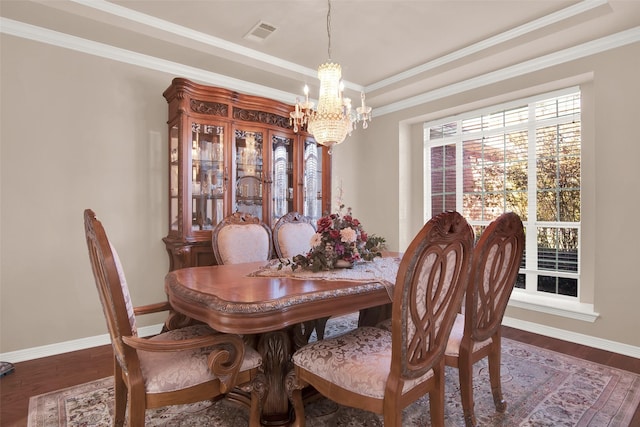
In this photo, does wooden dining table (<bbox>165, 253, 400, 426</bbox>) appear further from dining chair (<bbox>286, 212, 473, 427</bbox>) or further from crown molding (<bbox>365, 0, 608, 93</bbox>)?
crown molding (<bbox>365, 0, 608, 93</bbox>)

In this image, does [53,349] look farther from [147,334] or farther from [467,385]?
[467,385]

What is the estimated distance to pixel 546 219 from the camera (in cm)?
357

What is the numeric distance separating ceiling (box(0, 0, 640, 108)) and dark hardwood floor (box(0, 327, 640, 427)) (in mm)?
2567

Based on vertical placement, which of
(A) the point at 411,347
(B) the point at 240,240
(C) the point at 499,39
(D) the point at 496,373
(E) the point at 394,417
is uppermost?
(C) the point at 499,39

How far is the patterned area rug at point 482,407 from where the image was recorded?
1.88 meters

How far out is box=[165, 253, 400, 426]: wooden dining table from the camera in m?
1.41

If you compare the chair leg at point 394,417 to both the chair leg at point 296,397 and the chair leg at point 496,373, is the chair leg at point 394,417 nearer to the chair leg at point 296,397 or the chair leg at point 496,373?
the chair leg at point 296,397

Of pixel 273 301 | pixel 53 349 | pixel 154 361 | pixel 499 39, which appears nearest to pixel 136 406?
pixel 154 361

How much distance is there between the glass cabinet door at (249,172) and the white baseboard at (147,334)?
57.3 inches

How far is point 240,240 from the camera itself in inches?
115

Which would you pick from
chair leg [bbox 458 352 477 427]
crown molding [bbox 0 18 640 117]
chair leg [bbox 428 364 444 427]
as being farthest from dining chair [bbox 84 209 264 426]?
crown molding [bbox 0 18 640 117]

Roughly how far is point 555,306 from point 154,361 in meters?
3.36

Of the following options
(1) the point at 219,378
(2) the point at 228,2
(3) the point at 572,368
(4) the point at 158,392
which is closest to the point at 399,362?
(1) the point at 219,378

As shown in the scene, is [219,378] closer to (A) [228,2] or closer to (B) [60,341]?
(B) [60,341]
